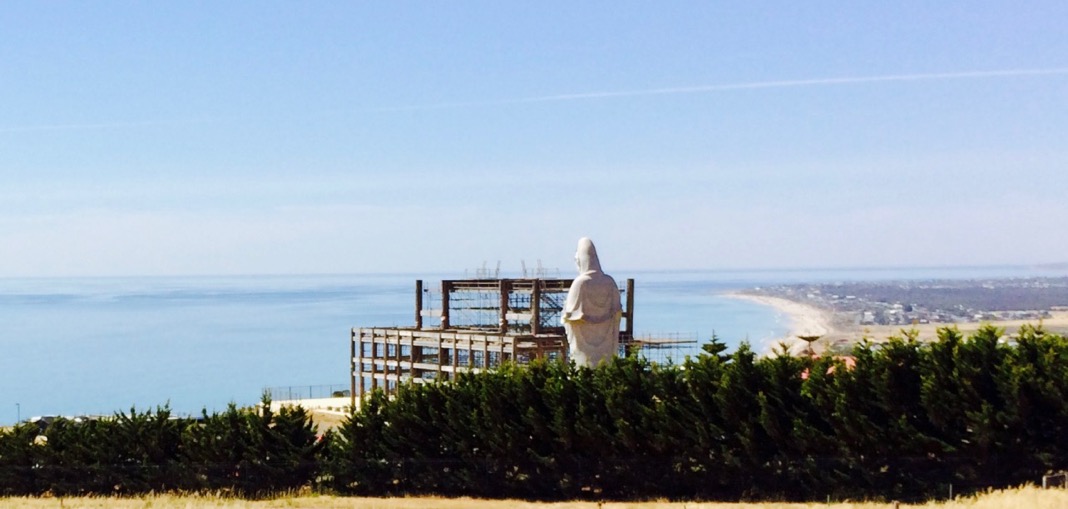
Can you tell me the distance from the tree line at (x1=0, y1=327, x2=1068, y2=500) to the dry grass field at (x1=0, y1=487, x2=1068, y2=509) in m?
1.23

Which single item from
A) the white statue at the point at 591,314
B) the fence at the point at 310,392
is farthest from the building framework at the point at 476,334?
the white statue at the point at 591,314

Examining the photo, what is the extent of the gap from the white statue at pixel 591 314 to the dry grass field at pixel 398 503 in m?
6.79

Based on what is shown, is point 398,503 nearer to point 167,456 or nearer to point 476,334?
point 167,456

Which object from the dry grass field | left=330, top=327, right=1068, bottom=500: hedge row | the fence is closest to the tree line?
left=330, top=327, right=1068, bottom=500: hedge row

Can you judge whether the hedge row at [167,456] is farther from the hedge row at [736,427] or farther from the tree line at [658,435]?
the hedge row at [736,427]

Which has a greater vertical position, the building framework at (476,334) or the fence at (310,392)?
the building framework at (476,334)

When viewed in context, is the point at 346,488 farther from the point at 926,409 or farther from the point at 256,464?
the point at 926,409

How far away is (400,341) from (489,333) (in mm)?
9241

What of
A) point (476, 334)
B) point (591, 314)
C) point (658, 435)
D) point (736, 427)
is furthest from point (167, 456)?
point (476, 334)

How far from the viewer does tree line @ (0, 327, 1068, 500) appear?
1048 inches

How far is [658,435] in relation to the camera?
1121 inches

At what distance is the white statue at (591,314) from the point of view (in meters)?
34.3

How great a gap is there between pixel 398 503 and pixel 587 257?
9.54 meters

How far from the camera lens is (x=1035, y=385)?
2617 cm
